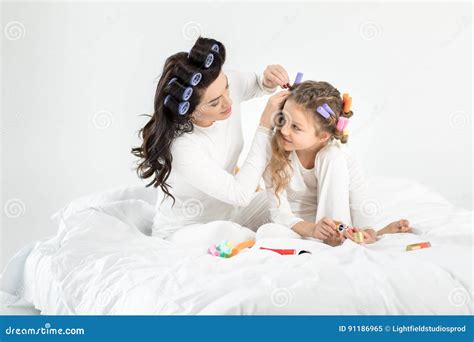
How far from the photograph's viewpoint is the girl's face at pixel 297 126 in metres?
2.06

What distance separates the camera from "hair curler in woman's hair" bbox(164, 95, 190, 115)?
6.60 feet

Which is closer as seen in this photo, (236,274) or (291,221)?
(236,274)

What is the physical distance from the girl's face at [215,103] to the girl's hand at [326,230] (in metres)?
0.43

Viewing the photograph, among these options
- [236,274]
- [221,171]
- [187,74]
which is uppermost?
[187,74]

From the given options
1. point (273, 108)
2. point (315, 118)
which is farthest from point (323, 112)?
point (273, 108)

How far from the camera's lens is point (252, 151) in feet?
6.93

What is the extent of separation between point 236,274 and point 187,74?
653 mm

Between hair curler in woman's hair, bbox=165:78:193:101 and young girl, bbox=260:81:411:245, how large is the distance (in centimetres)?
29

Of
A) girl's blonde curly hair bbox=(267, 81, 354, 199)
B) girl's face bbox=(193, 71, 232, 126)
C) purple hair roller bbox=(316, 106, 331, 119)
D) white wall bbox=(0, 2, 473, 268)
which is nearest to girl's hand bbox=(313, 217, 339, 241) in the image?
girl's blonde curly hair bbox=(267, 81, 354, 199)

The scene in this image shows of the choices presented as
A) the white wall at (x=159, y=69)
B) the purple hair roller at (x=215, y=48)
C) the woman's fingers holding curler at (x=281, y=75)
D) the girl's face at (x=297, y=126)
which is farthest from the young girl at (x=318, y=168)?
the white wall at (x=159, y=69)

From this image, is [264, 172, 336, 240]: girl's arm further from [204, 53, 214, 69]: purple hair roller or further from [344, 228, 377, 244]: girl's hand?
[204, 53, 214, 69]: purple hair roller

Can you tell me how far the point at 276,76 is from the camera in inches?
89.4

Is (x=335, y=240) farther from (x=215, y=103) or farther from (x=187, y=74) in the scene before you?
(x=187, y=74)

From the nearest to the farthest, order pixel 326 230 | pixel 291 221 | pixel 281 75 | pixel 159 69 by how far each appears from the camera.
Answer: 1. pixel 326 230
2. pixel 291 221
3. pixel 281 75
4. pixel 159 69
